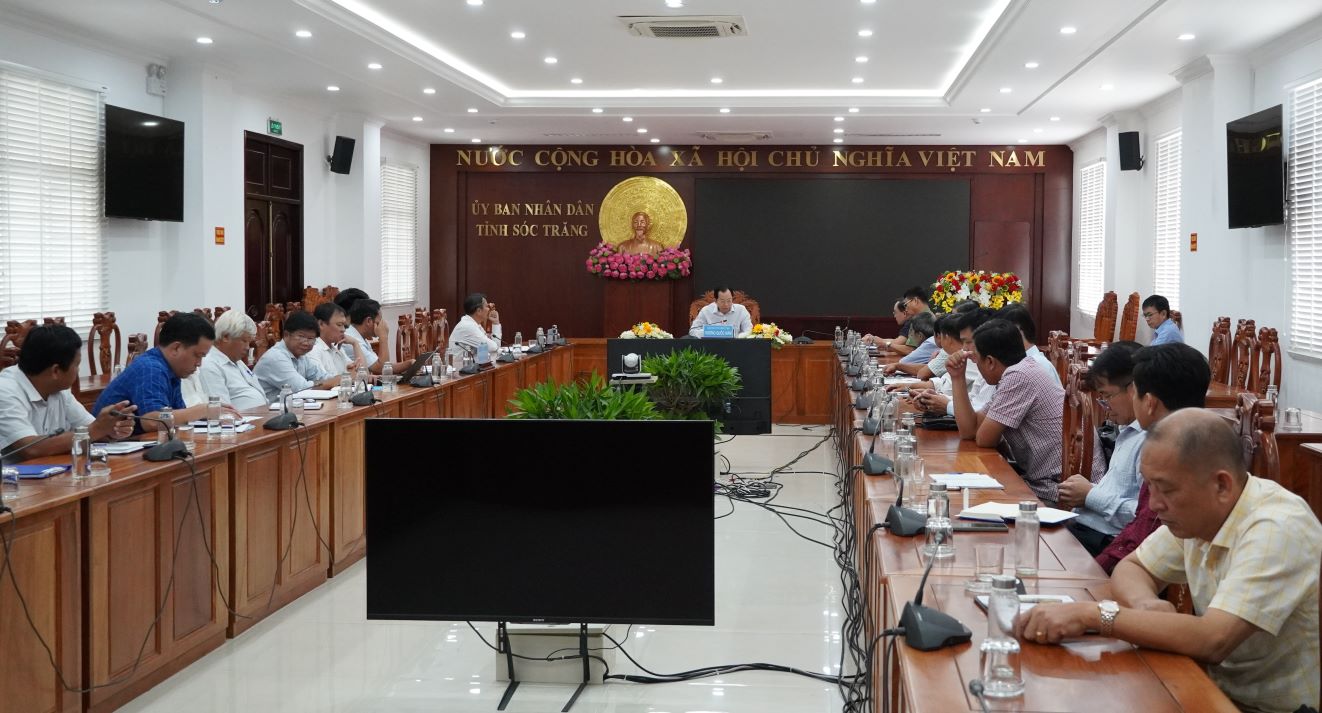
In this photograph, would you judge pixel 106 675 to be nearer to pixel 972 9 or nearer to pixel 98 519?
pixel 98 519

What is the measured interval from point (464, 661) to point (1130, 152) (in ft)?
32.2

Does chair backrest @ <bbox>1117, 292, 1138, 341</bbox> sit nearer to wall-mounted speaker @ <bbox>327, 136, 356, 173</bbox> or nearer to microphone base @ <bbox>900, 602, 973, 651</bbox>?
wall-mounted speaker @ <bbox>327, 136, 356, 173</bbox>

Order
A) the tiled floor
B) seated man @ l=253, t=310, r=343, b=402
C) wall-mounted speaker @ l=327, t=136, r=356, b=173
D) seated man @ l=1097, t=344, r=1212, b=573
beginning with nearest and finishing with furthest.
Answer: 1. seated man @ l=1097, t=344, r=1212, b=573
2. the tiled floor
3. seated man @ l=253, t=310, r=343, b=402
4. wall-mounted speaker @ l=327, t=136, r=356, b=173

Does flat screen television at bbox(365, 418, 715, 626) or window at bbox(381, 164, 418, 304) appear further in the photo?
window at bbox(381, 164, 418, 304)

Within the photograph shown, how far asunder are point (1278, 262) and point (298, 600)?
7.29m

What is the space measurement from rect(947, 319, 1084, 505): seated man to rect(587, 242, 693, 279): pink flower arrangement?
9.42 metres

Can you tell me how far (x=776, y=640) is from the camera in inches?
177

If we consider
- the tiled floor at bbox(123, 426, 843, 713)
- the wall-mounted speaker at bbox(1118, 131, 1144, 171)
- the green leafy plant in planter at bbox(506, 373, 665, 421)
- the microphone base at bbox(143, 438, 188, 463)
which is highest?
the wall-mounted speaker at bbox(1118, 131, 1144, 171)

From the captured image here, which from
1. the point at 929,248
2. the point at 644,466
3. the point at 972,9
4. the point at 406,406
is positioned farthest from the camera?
the point at 929,248

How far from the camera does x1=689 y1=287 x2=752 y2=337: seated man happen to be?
443 inches

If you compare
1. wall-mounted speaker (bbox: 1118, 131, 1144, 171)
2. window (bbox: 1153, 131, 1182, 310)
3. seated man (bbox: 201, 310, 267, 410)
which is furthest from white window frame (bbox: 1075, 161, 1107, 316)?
seated man (bbox: 201, 310, 267, 410)

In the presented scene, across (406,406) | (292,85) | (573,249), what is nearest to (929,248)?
(573,249)

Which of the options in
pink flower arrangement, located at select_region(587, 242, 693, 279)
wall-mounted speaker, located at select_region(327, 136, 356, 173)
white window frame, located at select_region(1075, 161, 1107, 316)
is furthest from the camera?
pink flower arrangement, located at select_region(587, 242, 693, 279)

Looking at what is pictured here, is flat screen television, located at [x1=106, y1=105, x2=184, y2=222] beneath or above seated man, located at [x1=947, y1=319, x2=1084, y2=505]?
above
